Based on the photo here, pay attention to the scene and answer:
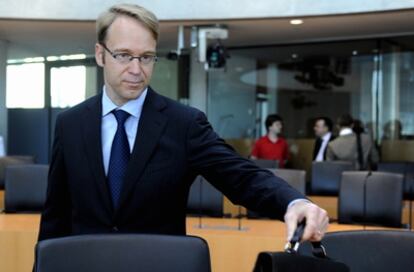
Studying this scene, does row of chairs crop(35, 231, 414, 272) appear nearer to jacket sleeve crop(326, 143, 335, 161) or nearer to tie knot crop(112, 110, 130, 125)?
tie knot crop(112, 110, 130, 125)

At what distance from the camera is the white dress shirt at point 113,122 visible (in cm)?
178

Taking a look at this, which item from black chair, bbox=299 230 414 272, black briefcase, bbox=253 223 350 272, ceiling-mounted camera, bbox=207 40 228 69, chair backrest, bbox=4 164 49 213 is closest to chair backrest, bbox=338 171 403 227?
chair backrest, bbox=4 164 49 213

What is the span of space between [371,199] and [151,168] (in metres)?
3.20

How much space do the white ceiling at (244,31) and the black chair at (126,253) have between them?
6447 millimetres

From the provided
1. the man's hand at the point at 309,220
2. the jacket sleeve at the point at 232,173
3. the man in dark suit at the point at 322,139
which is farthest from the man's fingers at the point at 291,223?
the man in dark suit at the point at 322,139

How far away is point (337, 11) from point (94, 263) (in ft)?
21.0

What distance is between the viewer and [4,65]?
33.4 feet

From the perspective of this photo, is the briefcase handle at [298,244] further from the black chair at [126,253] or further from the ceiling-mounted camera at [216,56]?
the ceiling-mounted camera at [216,56]

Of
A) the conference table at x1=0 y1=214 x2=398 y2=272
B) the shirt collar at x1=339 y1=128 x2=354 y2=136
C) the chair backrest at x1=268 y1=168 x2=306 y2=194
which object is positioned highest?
the shirt collar at x1=339 y1=128 x2=354 y2=136

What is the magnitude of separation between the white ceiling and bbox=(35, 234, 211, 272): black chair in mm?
6447

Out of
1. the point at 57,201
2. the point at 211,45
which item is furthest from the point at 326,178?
the point at 57,201

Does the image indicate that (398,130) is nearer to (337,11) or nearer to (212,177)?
(337,11)

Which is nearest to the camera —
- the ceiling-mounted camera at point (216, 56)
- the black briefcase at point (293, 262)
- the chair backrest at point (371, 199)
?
the black briefcase at point (293, 262)

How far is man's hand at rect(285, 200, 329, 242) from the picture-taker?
1.30m
